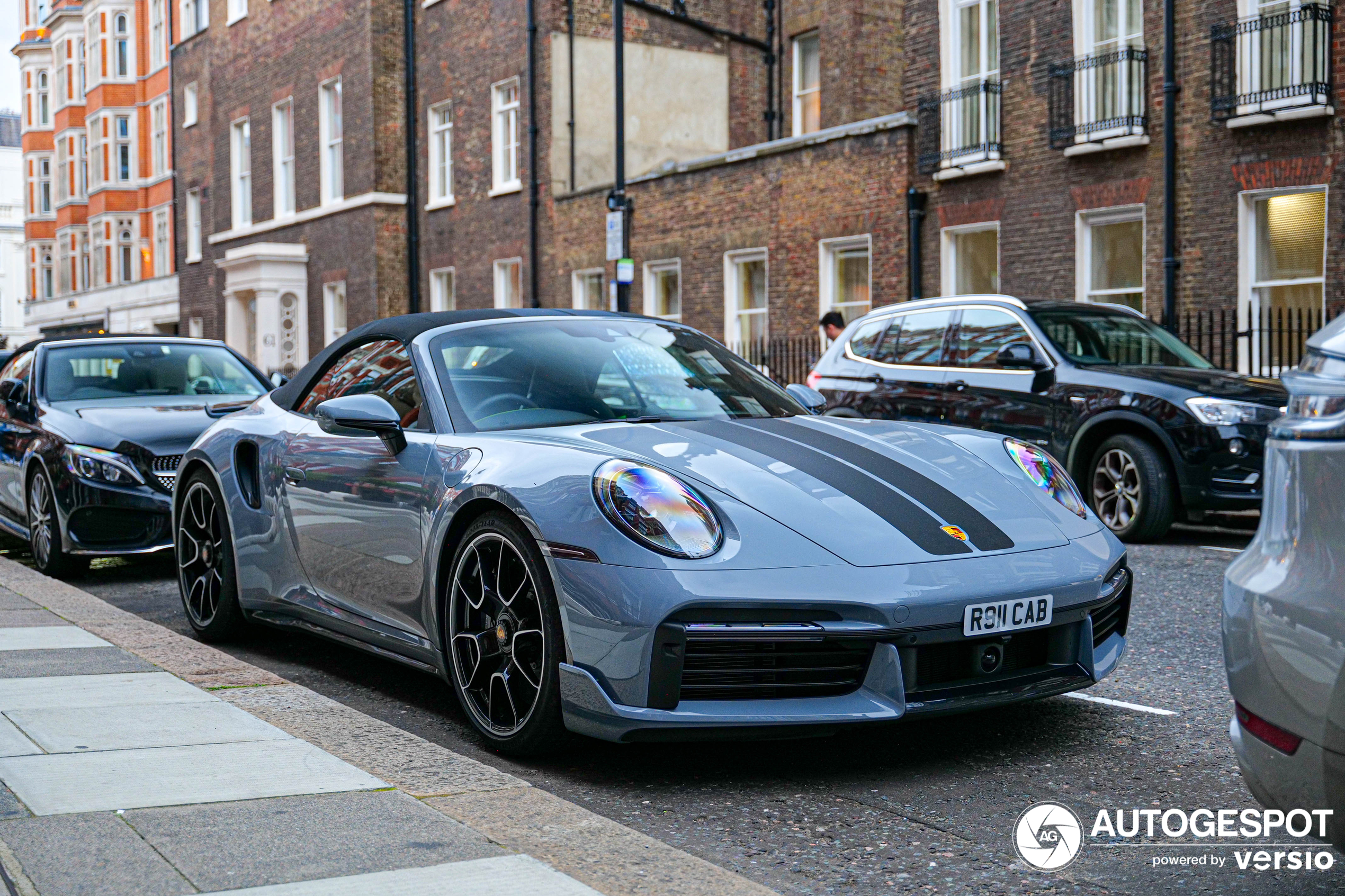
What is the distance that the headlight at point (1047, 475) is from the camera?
15.9 ft

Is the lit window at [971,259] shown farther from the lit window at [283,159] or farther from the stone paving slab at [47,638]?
the lit window at [283,159]

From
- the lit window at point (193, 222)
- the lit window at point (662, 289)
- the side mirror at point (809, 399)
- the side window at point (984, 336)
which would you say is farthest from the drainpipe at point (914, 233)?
the lit window at point (193, 222)

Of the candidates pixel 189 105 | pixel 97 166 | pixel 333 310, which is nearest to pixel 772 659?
pixel 333 310

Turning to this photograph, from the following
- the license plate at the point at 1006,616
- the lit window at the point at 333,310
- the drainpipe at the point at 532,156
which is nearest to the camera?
the license plate at the point at 1006,616

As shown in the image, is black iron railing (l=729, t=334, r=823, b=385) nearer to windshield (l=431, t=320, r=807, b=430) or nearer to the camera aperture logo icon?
windshield (l=431, t=320, r=807, b=430)

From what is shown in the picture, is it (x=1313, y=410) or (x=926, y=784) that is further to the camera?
(x=926, y=784)

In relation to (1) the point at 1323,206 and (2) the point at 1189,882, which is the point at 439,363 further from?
(1) the point at 1323,206

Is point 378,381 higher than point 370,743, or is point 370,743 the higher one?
point 378,381

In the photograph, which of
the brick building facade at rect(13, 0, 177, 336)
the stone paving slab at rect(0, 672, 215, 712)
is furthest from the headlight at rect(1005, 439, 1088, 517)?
the brick building facade at rect(13, 0, 177, 336)

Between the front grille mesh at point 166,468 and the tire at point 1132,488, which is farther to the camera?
the tire at point 1132,488

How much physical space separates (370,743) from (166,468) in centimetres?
490

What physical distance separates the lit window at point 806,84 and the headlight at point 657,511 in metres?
24.0

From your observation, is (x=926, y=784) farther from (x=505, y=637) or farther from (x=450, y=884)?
(x=450, y=884)

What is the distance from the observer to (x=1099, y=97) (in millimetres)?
17703
